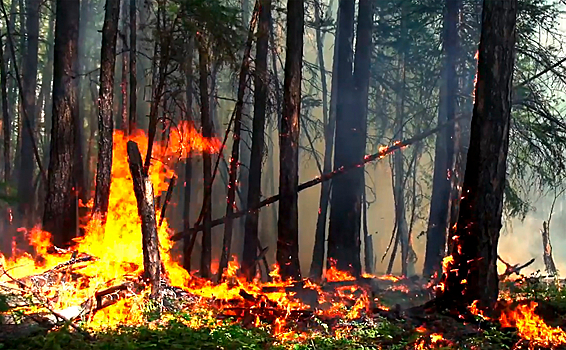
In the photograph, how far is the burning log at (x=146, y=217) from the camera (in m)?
8.49

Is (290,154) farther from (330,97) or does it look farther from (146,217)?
(330,97)

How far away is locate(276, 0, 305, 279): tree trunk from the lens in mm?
11766

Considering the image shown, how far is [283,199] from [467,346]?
227 inches

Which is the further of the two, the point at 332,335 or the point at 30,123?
the point at 30,123

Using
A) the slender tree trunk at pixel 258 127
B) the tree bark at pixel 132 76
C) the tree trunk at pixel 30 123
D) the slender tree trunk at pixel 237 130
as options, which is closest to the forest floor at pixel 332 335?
the slender tree trunk at pixel 237 130

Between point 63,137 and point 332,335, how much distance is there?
7.59 m

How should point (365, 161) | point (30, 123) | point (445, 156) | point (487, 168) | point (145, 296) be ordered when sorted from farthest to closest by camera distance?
point (30, 123)
point (445, 156)
point (365, 161)
point (145, 296)
point (487, 168)

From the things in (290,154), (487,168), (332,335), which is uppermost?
(290,154)

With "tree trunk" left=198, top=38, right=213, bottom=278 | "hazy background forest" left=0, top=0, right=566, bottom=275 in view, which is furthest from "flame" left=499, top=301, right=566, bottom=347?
"tree trunk" left=198, top=38, right=213, bottom=278

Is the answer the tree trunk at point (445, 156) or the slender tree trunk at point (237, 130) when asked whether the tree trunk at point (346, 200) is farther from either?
the slender tree trunk at point (237, 130)

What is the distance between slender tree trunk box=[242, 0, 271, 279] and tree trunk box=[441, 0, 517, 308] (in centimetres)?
620

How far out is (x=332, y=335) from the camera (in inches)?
283

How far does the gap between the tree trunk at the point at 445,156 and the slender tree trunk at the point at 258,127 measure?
16.5 ft

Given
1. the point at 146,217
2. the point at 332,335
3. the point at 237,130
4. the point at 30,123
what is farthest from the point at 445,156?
the point at 30,123
